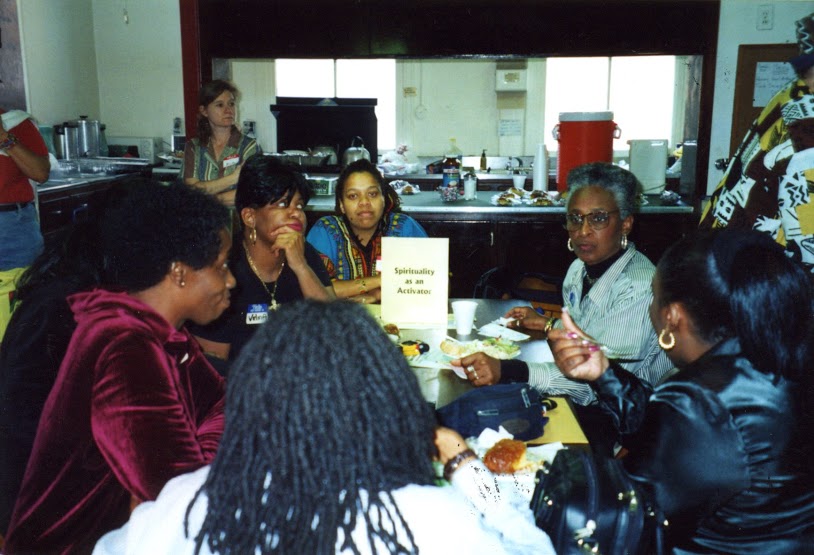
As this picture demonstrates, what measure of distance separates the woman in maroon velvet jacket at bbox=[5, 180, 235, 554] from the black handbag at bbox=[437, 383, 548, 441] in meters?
0.54

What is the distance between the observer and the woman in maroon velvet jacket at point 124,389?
3.75 ft

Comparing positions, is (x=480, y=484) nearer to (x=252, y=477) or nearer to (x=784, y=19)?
(x=252, y=477)

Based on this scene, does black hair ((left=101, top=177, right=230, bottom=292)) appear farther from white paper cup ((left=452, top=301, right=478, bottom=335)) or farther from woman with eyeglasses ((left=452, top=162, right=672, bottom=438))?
white paper cup ((left=452, top=301, right=478, bottom=335))

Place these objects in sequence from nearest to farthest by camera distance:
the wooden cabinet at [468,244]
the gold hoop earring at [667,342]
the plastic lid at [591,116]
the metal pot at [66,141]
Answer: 1. the gold hoop earring at [667,342]
2. the wooden cabinet at [468,244]
3. the plastic lid at [591,116]
4. the metal pot at [66,141]

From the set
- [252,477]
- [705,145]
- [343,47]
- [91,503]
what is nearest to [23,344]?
[91,503]

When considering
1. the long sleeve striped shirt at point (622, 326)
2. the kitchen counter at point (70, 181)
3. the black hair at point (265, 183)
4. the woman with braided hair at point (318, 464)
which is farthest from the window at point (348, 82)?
the woman with braided hair at point (318, 464)

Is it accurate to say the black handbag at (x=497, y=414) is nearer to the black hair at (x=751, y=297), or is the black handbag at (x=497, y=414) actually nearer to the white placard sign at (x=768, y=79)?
the black hair at (x=751, y=297)

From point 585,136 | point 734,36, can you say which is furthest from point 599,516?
point 734,36

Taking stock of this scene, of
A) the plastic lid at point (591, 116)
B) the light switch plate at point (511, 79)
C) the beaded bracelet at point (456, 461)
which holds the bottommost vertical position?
the beaded bracelet at point (456, 461)

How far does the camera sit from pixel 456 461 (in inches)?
45.8

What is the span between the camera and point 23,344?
1.32m

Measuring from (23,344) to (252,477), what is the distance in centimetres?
75

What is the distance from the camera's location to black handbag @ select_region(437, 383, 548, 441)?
1510 mm

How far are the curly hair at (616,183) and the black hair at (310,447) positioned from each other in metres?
1.58
